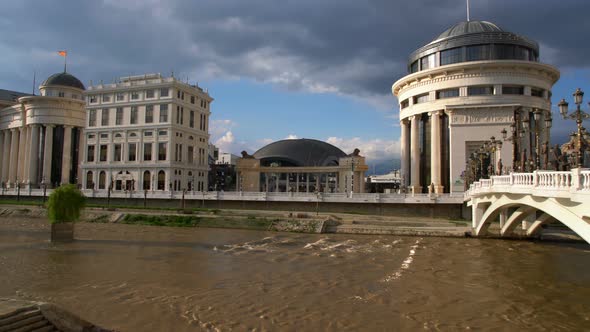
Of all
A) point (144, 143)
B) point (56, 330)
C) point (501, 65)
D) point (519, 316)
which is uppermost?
point (501, 65)

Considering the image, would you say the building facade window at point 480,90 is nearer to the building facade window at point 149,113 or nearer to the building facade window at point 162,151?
the building facade window at point 162,151

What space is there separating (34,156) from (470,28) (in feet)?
300

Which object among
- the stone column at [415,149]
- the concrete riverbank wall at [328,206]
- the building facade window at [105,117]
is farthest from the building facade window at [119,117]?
the stone column at [415,149]

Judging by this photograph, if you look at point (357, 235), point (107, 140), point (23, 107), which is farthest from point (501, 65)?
point (23, 107)

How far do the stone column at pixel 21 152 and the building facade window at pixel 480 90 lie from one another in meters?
93.9

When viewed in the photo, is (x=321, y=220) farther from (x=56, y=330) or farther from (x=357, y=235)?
(x=56, y=330)

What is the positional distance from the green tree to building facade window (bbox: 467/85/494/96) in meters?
50.7

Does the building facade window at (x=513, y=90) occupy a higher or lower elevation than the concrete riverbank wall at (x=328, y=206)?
higher

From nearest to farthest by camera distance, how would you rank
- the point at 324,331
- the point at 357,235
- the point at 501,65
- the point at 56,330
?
the point at 56,330 → the point at 324,331 → the point at 357,235 → the point at 501,65

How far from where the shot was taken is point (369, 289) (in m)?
19.6

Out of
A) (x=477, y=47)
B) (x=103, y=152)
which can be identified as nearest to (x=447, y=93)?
(x=477, y=47)

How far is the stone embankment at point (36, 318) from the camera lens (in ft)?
33.6

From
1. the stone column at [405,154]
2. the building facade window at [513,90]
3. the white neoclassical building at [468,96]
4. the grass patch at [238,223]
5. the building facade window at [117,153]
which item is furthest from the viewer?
the building facade window at [117,153]

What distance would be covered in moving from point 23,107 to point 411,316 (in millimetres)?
106202
